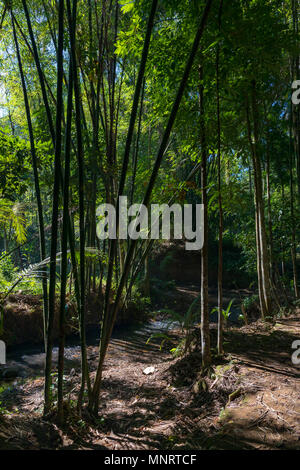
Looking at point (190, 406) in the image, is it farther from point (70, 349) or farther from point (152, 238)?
point (70, 349)

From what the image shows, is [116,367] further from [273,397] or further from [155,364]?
[273,397]

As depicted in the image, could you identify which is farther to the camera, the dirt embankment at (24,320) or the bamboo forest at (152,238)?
the dirt embankment at (24,320)

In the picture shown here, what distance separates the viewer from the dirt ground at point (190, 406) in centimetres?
157

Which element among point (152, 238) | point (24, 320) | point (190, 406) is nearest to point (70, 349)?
point (24, 320)

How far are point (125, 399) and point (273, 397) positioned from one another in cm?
112

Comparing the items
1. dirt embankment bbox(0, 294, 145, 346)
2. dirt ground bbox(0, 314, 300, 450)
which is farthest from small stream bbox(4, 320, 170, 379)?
dirt ground bbox(0, 314, 300, 450)

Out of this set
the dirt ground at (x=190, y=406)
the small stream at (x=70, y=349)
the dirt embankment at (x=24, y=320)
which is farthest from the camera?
the dirt embankment at (x=24, y=320)

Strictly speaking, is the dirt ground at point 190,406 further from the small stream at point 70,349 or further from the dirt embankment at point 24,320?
the dirt embankment at point 24,320

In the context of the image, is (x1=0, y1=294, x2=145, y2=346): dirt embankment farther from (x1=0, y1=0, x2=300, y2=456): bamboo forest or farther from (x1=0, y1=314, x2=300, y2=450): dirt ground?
(x1=0, y1=314, x2=300, y2=450): dirt ground

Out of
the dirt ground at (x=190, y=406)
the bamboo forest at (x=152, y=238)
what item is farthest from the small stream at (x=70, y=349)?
the dirt ground at (x=190, y=406)

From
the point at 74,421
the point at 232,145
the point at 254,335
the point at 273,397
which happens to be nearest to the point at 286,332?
the point at 254,335

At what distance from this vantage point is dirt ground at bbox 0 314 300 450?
1567 millimetres

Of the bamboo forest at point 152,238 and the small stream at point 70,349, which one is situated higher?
the bamboo forest at point 152,238

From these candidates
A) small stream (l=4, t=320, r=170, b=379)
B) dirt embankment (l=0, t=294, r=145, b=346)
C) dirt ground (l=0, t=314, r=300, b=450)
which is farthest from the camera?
dirt embankment (l=0, t=294, r=145, b=346)
